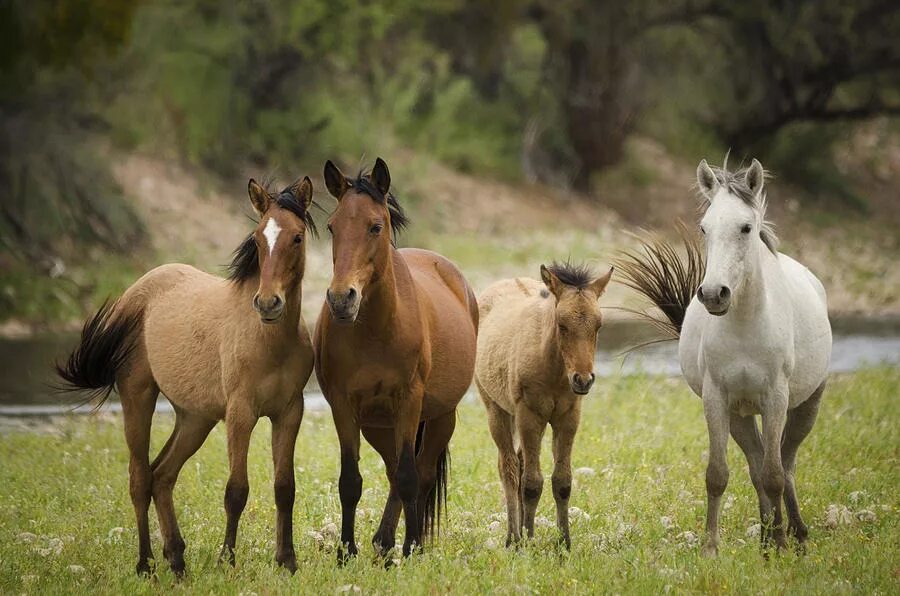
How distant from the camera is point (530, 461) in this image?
287 inches

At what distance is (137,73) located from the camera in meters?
21.6

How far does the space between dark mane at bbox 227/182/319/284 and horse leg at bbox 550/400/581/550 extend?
197 cm

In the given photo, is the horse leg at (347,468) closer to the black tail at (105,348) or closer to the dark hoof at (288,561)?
the dark hoof at (288,561)

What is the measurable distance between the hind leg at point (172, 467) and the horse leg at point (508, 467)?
6.23 feet

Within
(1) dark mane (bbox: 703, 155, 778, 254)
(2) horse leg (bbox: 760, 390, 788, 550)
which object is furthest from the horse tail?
(2) horse leg (bbox: 760, 390, 788, 550)

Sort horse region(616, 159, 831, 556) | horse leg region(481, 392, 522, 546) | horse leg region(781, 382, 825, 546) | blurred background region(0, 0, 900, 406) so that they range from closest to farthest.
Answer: horse region(616, 159, 831, 556), horse leg region(481, 392, 522, 546), horse leg region(781, 382, 825, 546), blurred background region(0, 0, 900, 406)

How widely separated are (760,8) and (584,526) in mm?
23401

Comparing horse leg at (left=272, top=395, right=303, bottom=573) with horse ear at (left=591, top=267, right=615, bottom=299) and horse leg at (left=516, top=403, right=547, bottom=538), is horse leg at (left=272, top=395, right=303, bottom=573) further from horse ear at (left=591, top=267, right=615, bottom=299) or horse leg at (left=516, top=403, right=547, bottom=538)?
horse ear at (left=591, top=267, right=615, bottom=299)

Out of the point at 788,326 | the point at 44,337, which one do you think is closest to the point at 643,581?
the point at 788,326

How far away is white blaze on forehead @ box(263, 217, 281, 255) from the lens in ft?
20.4

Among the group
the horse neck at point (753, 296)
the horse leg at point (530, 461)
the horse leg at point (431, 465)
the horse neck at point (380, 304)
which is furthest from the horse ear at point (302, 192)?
the horse neck at point (753, 296)

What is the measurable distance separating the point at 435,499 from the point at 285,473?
1287 mm

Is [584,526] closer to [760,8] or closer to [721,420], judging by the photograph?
[721,420]

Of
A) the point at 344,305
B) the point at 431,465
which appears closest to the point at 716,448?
the point at 431,465
